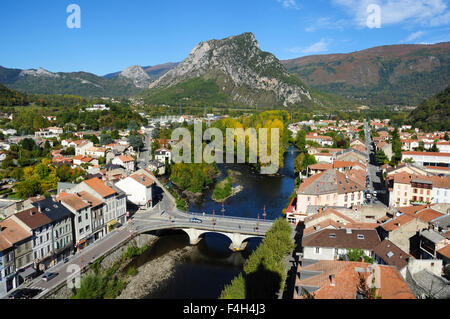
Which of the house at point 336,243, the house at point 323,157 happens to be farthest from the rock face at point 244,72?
the house at point 336,243

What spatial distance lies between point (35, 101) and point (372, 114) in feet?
401

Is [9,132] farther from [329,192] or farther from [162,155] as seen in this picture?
[329,192]

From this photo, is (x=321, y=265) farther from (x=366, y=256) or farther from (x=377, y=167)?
(x=377, y=167)

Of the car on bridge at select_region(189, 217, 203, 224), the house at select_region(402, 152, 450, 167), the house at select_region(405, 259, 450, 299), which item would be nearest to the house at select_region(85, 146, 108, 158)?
the car on bridge at select_region(189, 217, 203, 224)

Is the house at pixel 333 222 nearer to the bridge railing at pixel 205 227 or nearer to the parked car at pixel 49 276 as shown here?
the bridge railing at pixel 205 227

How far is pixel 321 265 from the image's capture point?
17.3 metres

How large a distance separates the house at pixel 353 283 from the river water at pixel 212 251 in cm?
787

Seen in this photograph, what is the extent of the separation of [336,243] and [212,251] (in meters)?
11.1

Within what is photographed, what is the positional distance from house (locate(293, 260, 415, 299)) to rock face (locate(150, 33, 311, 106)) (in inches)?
5964

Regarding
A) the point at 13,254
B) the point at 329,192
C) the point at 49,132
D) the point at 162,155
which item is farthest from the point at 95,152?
the point at 329,192

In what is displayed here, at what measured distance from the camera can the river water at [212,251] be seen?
22.0 metres

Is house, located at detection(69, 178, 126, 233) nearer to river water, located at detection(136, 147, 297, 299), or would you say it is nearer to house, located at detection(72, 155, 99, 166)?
river water, located at detection(136, 147, 297, 299)

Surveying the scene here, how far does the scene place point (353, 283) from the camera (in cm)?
1357

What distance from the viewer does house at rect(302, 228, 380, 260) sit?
65.6 feet
